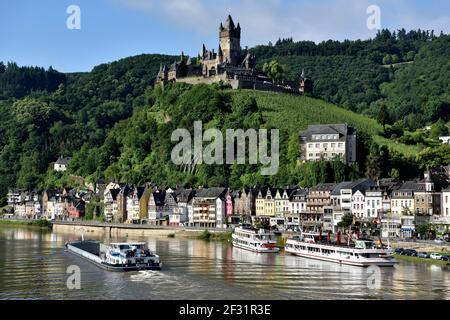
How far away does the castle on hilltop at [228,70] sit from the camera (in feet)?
431

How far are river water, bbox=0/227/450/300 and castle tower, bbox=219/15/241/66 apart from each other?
272ft

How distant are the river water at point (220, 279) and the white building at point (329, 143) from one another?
109 feet

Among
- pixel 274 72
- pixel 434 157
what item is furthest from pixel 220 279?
pixel 274 72

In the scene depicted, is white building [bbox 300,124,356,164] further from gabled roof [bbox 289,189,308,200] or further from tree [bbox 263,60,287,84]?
tree [bbox 263,60,287,84]

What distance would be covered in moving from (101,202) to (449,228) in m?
57.7

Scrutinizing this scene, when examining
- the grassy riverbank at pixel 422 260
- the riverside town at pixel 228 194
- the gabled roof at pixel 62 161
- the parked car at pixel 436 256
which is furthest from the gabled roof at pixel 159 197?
the parked car at pixel 436 256

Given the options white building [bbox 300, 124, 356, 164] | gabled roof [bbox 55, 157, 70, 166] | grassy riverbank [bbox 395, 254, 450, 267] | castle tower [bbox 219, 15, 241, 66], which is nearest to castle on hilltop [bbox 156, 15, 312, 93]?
castle tower [bbox 219, 15, 241, 66]

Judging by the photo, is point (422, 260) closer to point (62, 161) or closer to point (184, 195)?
point (184, 195)

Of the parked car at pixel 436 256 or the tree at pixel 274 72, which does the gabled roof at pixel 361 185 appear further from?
the tree at pixel 274 72

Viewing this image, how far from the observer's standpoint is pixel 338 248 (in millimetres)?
58562

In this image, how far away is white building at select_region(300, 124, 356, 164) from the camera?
312 ft

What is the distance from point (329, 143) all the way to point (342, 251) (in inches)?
1571
